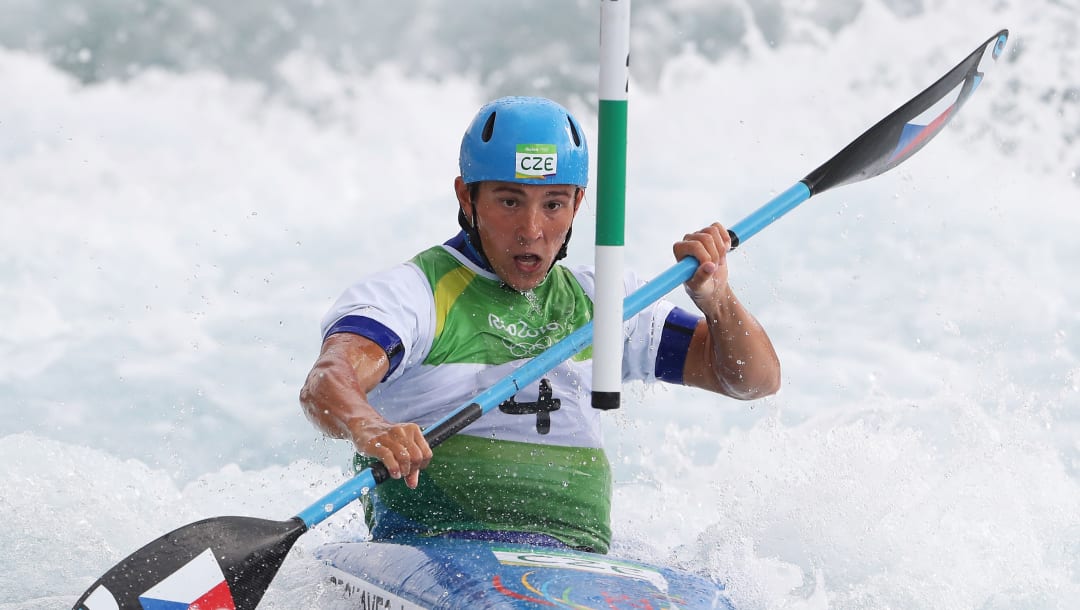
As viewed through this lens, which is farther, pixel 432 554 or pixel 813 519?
pixel 813 519

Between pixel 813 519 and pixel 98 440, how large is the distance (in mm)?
5408

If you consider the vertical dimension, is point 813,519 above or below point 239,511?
below

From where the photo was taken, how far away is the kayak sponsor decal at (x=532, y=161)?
124 inches

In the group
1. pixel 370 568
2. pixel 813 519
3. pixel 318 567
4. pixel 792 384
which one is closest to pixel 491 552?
pixel 370 568

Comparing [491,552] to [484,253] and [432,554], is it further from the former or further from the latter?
[484,253]

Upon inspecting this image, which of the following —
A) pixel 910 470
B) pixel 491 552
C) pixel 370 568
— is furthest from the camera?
pixel 910 470

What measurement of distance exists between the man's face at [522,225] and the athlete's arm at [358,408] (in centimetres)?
46

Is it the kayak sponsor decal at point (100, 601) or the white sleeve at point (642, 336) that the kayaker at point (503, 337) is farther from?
the kayak sponsor decal at point (100, 601)

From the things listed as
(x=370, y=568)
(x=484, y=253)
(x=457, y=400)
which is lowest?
(x=370, y=568)

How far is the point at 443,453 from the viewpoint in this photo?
10.3 feet

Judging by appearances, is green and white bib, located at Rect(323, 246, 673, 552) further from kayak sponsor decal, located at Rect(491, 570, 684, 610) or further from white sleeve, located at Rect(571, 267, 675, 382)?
kayak sponsor decal, located at Rect(491, 570, 684, 610)

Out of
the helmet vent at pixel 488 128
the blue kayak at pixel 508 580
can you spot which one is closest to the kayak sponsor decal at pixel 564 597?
the blue kayak at pixel 508 580

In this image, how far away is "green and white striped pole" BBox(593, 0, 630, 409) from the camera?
2.37 m

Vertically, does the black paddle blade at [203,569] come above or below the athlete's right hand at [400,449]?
below
